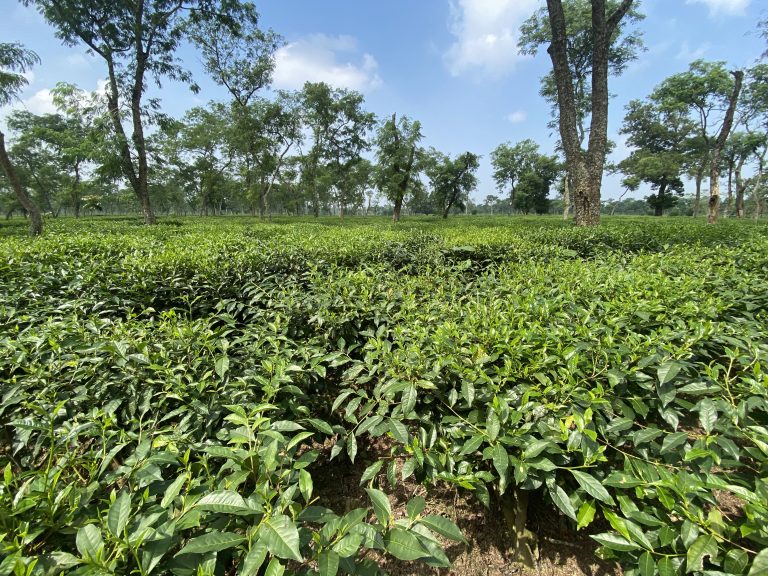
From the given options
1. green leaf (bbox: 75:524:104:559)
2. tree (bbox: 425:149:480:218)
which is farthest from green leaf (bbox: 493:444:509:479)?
tree (bbox: 425:149:480:218)

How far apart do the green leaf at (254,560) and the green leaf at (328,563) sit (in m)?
0.15

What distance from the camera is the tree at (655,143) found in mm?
→ 30281

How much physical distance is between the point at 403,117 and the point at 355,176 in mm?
21094

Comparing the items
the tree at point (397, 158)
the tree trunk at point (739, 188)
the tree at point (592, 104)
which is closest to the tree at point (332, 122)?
the tree at point (397, 158)

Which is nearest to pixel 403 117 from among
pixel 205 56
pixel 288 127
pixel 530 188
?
pixel 288 127

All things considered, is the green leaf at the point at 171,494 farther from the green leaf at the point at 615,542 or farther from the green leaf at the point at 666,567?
the green leaf at the point at 666,567

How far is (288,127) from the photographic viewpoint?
25359mm

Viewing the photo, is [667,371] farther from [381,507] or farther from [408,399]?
[381,507]

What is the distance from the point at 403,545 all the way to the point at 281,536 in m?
0.36

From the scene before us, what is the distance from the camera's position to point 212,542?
2.88 ft

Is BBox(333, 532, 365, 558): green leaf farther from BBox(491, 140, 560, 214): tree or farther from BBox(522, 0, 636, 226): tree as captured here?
BBox(491, 140, 560, 214): tree

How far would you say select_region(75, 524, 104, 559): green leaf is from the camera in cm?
81

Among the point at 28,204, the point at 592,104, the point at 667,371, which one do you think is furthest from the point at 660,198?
the point at 28,204

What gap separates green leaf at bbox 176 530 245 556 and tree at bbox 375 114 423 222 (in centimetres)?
2411
